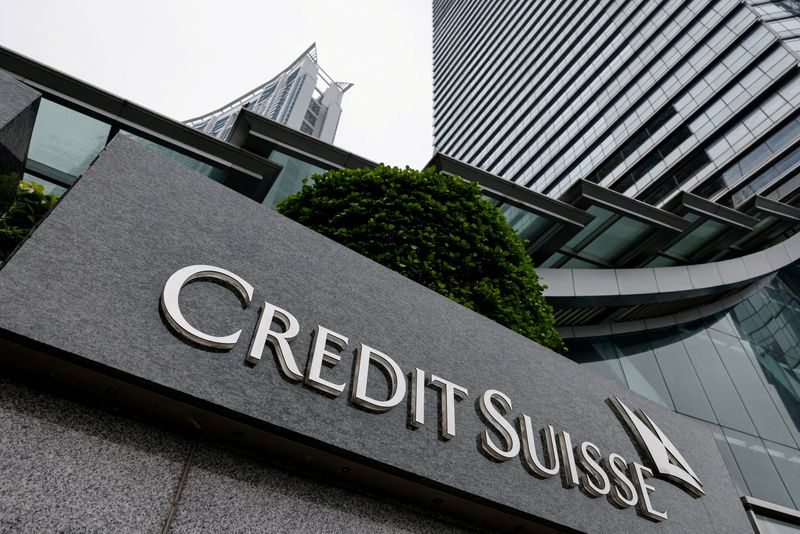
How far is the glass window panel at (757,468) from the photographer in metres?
13.5

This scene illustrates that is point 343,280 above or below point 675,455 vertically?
above

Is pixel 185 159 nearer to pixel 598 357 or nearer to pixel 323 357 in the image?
pixel 323 357

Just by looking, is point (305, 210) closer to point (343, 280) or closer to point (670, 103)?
point (343, 280)

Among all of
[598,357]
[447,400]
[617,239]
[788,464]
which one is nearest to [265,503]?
[447,400]

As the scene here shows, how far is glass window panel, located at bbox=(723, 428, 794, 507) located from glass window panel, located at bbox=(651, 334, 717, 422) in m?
0.88

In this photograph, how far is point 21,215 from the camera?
5.23m

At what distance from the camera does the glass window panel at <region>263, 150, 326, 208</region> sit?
Answer: 12.0m

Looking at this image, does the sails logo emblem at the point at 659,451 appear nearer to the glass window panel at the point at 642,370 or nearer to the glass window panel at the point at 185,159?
the glass window panel at the point at 185,159

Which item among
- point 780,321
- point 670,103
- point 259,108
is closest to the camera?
point 780,321

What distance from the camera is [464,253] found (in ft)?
25.1

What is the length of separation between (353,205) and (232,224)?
12.1ft

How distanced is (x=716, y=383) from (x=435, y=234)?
44.8 ft

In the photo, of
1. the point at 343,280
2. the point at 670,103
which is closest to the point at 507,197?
the point at 343,280

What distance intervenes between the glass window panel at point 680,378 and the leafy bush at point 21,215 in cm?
1590
